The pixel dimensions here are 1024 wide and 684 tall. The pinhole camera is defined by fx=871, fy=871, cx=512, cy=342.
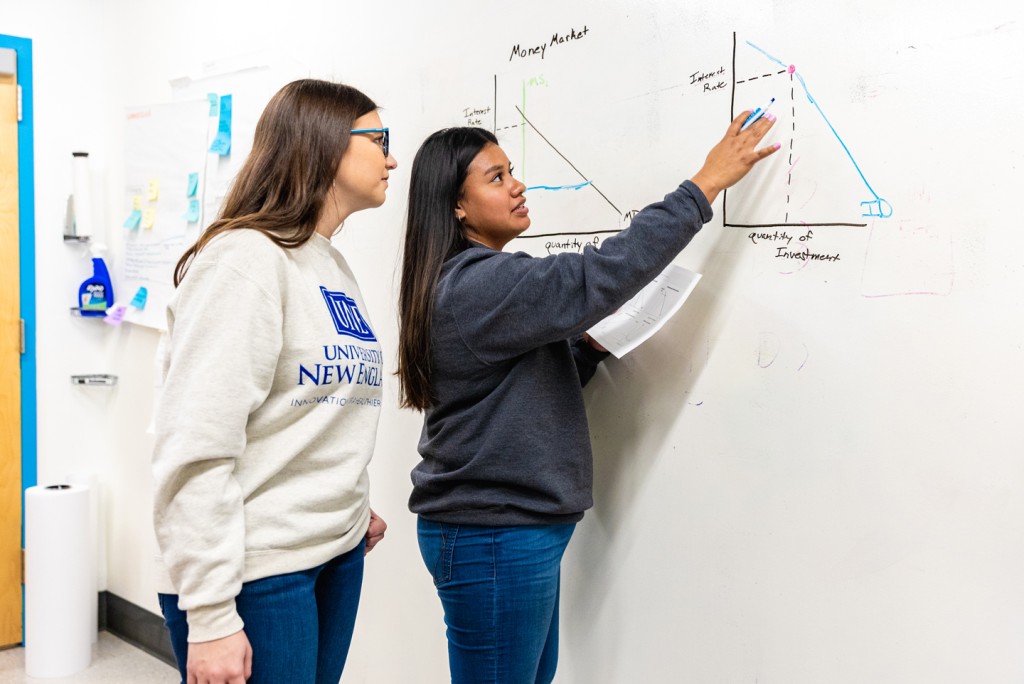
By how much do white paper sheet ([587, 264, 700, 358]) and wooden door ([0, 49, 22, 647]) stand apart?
7.94 ft

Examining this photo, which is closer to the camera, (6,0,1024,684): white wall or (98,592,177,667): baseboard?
(6,0,1024,684): white wall

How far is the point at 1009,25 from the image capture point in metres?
1.19

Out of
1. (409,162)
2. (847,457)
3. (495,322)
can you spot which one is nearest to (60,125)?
(409,162)

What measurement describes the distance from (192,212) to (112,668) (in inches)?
61.2

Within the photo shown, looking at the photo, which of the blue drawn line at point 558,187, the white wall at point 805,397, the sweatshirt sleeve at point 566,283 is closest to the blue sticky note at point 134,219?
the white wall at point 805,397

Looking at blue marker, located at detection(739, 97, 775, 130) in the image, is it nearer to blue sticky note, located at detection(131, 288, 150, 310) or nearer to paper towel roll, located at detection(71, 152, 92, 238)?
blue sticky note, located at detection(131, 288, 150, 310)

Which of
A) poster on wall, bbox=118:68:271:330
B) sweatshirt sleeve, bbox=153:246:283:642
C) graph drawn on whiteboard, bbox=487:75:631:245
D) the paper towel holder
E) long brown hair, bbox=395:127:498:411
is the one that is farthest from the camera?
the paper towel holder

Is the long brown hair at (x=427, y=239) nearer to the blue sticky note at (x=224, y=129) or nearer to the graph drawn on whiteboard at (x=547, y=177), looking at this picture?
the graph drawn on whiteboard at (x=547, y=177)

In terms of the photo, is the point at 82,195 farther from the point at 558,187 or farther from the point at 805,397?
the point at 805,397

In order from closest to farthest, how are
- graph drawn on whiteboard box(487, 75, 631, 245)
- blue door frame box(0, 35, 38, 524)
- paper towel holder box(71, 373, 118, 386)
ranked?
graph drawn on whiteboard box(487, 75, 631, 245)
blue door frame box(0, 35, 38, 524)
paper towel holder box(71, 373, 118, 386)

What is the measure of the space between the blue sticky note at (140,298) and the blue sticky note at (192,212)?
37 cm

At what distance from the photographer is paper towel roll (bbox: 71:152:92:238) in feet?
10.2

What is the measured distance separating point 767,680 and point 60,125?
2992 millimetres

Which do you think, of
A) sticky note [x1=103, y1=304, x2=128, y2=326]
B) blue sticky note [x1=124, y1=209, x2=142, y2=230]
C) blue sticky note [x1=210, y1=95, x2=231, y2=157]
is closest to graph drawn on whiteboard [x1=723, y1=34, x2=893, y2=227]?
blue sticky note [x1=210, y1=95, x2=231, y2=157]
